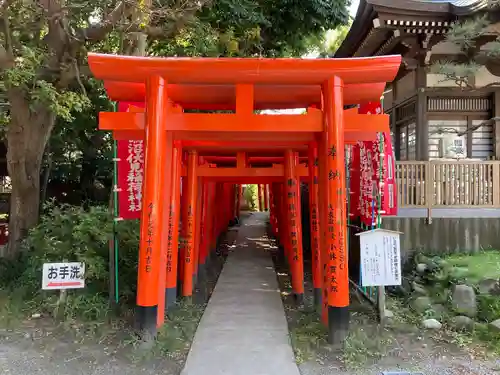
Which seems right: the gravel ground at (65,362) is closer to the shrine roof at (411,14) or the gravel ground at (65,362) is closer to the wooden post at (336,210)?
the wooden post at (336,210)

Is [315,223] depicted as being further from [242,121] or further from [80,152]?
[80,152]

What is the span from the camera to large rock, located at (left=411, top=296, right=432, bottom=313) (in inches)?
238

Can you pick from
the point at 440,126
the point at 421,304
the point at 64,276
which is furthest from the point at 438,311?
the point at 440,126

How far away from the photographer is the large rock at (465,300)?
223 inches

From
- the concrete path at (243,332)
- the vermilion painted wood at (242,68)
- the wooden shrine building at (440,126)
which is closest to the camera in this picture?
the concrete path at (243,332)

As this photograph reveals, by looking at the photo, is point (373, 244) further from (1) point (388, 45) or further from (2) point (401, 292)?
(1) point (388, 45)

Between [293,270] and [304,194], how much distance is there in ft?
19.8

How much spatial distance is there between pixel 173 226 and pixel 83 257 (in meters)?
1.41

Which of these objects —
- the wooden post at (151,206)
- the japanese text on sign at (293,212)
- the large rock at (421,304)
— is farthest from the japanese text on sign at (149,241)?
the large rock at (421,304)

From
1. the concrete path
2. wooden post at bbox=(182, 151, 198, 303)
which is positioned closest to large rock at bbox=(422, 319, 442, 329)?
the concrete path

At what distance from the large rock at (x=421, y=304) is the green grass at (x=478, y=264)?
814mm

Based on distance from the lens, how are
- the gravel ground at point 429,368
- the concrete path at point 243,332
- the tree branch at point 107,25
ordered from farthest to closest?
the tree branch at point 107,25
the concrete path at point 243,332
the gravel ground at point 429,368

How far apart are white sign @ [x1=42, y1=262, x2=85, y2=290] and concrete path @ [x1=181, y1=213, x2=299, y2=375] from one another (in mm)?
1872

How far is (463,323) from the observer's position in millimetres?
5371
